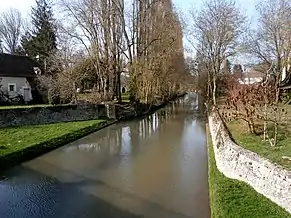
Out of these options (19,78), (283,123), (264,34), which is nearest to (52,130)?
(283,123)

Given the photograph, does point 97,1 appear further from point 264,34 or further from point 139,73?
point 264,34

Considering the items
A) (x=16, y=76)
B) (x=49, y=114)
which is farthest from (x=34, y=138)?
(x=16, y=76)

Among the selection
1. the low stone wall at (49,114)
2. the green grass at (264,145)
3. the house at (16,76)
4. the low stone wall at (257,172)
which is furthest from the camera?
the house at (16,76)

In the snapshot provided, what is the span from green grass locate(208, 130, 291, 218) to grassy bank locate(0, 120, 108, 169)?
792 cm

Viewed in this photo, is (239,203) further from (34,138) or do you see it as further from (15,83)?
(15,83)

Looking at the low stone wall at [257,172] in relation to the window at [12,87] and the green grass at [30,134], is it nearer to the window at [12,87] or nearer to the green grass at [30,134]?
the green grass at [30,134]

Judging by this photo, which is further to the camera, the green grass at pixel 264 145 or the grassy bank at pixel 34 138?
the grassy bank at pixel 34 138

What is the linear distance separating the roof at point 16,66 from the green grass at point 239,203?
2700 centimetres

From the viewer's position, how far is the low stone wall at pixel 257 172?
6862 mm

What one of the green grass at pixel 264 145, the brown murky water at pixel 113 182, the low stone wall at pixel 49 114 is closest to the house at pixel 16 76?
the low stone wall at pixel 49 114

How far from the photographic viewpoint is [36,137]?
54.2ft

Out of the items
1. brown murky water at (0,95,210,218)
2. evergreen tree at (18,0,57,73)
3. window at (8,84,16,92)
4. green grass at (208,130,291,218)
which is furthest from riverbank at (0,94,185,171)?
evergreen tree at (18,0,57,73)

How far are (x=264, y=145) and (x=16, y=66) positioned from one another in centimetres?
2821

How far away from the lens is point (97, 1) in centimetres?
2609
